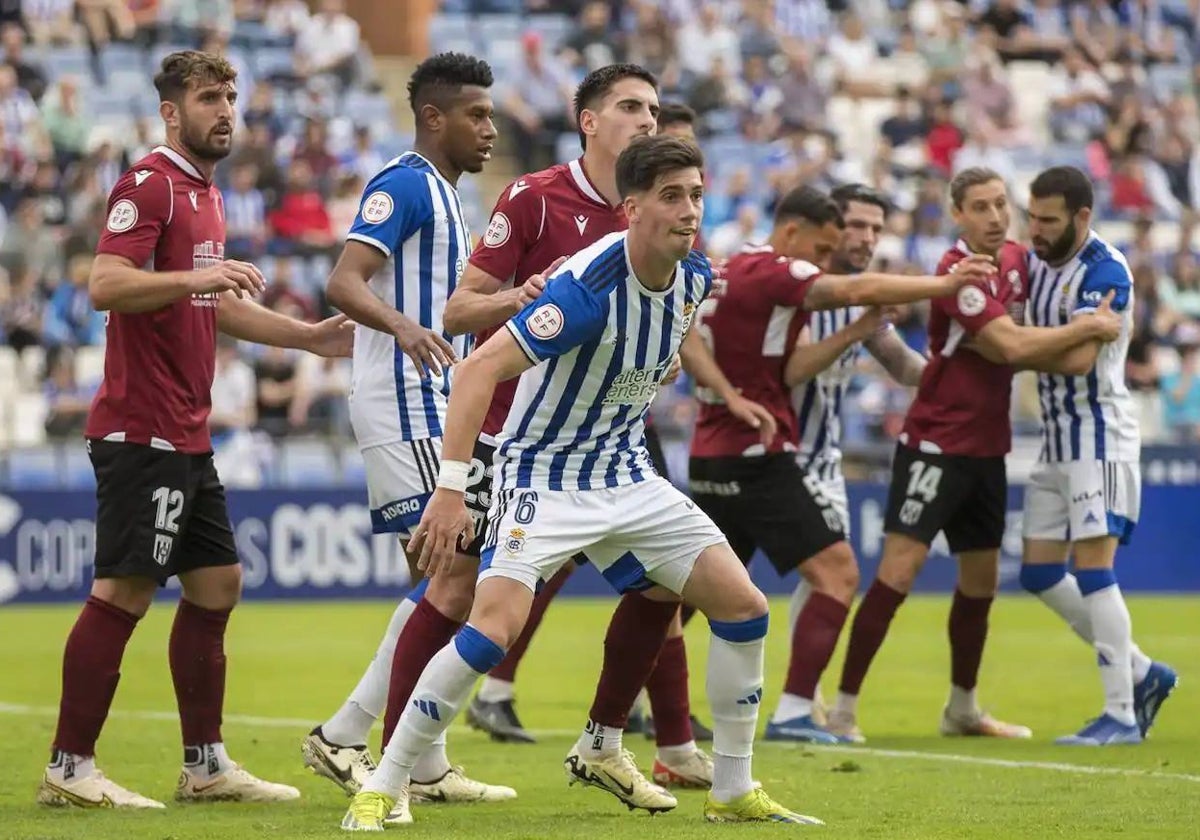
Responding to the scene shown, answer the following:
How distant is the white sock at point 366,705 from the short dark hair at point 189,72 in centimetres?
195

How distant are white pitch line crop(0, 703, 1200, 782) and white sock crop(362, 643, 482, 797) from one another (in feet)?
9.57

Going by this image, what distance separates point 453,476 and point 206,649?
1.79 m

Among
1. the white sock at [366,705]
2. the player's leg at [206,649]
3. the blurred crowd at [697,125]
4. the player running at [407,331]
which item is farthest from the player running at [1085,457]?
the blurred crowd at [697,125]

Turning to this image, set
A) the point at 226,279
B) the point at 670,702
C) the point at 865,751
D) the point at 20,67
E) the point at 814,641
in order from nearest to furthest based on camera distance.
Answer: the point at 226,279 → the point at 670,702 → the point at 865,751 → the point at 814,641 → the point at 20,67

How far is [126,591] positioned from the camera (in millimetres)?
7164

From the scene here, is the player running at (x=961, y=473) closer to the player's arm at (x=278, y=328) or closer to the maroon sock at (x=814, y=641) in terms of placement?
the maroon sock at (x=814, y=641)

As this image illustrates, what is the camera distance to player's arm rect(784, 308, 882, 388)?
30.0 feet

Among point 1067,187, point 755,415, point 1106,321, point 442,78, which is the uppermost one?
point 442,78

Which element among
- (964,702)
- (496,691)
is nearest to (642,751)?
(496,691)

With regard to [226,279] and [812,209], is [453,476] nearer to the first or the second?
[226,279]

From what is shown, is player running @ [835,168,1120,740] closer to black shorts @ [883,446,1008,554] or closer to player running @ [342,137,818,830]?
black shorts @ [883,446,1008,554]

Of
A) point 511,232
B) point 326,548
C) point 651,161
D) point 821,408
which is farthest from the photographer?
point 326,548

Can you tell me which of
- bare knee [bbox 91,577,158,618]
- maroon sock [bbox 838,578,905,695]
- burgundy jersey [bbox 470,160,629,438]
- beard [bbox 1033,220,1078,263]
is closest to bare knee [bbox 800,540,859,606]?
maroon sock [bbox 838,578,905,695]

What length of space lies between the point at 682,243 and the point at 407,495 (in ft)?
5.11
